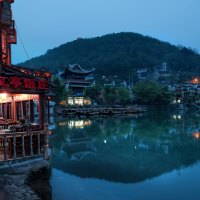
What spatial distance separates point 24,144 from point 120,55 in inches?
4360

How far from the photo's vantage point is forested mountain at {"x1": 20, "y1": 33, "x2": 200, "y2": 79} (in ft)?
347

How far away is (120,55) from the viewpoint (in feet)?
384

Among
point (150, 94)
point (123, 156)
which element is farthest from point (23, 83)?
point (150, 94)

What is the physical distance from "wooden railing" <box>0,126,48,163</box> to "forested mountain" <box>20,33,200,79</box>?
9096cm

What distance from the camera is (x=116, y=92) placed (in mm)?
58406

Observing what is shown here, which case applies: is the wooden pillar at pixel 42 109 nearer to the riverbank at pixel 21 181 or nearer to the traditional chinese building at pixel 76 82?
the riverbank at pixel 21 181

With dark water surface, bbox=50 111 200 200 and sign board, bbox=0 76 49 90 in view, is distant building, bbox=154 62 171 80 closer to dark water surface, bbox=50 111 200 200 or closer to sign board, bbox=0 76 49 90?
dark water surface, bbox=50 111 200 200

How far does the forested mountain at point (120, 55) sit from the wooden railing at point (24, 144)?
298ft

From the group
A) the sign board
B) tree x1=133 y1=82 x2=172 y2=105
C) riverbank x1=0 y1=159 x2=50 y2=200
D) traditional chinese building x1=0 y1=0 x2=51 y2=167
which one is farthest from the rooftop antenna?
tree x1=133 y1=82 x2=172 y2=105

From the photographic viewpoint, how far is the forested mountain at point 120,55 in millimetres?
105750

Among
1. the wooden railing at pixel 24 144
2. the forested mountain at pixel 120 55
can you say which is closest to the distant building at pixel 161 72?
the forested mountain at pixel 120 55

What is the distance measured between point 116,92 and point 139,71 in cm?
5309

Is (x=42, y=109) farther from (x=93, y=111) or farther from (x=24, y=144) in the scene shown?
(x=93, y=111)

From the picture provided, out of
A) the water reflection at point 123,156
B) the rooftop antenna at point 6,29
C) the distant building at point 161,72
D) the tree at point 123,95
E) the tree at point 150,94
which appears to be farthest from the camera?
the distant building at point 161,72
